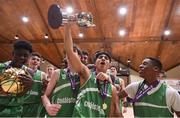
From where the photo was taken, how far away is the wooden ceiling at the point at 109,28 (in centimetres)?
949

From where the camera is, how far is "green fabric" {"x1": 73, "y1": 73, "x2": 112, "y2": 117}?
2.33m

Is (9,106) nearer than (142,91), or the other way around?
(9,106)

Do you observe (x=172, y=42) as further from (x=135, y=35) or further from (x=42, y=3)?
(x=42, y=3)

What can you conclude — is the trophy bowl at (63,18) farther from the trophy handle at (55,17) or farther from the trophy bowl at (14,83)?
the trophy bowl at (14,83)

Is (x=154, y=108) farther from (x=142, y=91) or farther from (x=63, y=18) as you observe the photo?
(x=63, y=18)

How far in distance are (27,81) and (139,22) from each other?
8.97m

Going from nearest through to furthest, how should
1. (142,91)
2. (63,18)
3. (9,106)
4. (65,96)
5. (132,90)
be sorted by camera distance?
→ (63,18) < (9,106) < (65,96) < (142,91) < (132,90)

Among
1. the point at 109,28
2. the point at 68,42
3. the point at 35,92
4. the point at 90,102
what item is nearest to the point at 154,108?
the point at 90,102

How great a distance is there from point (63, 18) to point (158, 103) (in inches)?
53.2

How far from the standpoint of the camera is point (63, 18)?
89.4 inches

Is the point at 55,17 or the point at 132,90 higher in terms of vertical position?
the point at 55,17

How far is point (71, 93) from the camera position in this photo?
2.83m

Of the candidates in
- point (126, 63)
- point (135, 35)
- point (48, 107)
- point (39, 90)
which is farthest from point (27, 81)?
point (126, 63)

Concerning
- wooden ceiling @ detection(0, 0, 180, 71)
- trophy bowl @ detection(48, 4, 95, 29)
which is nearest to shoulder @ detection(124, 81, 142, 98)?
trophy bowl @ detection(48, 4, 95, 29)
